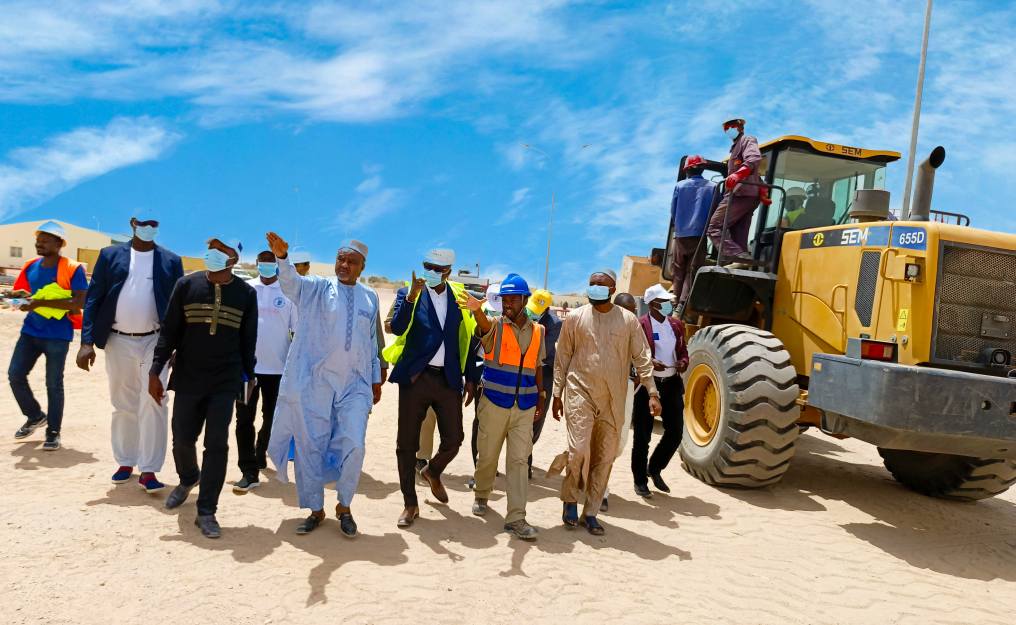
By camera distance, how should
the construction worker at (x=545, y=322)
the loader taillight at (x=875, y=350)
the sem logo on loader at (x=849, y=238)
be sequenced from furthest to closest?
1. the construction worker at (x=545, y=322)
2. the sem logo on loader at (x=849, y=238)
3. the loader taillight at (x=875, y=350)

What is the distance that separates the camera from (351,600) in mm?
4172

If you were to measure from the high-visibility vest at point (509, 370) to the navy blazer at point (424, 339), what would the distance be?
262 millimetres

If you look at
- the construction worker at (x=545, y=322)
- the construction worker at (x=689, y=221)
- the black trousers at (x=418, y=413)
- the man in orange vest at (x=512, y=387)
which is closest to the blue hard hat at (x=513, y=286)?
the man in orange vest at (x=512, y=387)

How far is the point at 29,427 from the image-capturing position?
7117mm

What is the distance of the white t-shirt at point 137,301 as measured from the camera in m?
5.67

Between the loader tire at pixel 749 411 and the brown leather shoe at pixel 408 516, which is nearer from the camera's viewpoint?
the brown leather shoe at pixel 408 516

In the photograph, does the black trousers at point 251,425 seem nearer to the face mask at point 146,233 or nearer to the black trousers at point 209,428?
the black trousers at point 209,428

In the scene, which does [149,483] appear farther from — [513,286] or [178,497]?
[513,286]

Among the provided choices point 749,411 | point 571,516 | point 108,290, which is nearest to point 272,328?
point 108,290

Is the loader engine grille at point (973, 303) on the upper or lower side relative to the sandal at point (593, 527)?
upper

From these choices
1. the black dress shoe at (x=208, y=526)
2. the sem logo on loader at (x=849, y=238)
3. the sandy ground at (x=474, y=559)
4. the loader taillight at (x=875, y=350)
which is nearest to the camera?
the sandy ground at (x=474, y=559)

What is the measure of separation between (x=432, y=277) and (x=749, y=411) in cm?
324

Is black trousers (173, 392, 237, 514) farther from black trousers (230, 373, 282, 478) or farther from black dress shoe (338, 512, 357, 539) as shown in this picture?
black trousers (230, 373, 282, 478)

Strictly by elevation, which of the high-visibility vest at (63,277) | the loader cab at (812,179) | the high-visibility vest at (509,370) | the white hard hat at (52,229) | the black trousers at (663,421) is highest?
the loader cab at (812,179)
